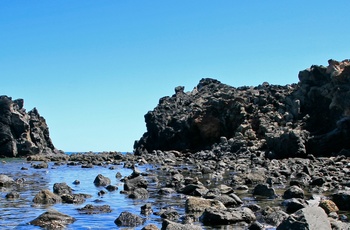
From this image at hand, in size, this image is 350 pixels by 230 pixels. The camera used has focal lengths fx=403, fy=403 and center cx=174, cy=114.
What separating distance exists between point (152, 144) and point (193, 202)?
87.9 m

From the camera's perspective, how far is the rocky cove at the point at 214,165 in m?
16.2

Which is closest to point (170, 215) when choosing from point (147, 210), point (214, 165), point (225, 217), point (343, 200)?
point (147, 210)

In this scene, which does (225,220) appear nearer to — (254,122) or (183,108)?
(254,122)

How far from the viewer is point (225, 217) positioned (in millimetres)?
15578

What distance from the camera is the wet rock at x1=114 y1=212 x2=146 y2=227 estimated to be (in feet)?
50.2

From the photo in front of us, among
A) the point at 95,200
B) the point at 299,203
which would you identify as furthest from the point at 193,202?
the point at 95,200

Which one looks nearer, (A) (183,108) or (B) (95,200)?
(B) (95,200)

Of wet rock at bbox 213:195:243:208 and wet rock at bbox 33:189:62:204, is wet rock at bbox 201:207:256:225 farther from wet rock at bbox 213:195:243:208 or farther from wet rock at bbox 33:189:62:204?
wet rock at bbox 33:189:62:204

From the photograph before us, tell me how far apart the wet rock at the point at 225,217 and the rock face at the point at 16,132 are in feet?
357

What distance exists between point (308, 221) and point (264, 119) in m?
77.1

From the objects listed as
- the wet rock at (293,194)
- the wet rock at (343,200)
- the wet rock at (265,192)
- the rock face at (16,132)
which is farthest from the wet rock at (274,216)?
the rock face at (16,132)

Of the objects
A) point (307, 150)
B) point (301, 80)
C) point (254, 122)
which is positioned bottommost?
point (307, 150)

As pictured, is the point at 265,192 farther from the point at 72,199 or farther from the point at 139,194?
the point at 72,199

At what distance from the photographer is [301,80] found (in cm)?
8175
